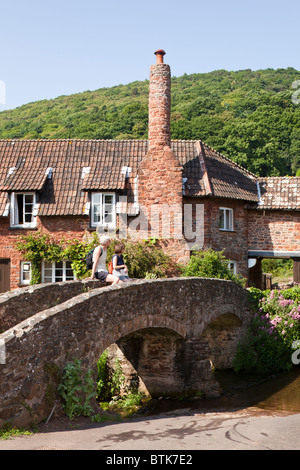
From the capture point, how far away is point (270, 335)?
67.9 ft

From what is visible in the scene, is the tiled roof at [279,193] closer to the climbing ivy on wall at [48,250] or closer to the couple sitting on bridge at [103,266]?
the climbing ivy on wall at [48,250]

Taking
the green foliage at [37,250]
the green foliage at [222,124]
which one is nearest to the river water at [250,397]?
the green foliage at [37,250]

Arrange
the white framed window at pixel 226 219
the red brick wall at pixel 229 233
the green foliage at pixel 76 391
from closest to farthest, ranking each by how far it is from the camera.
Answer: the green foliage at pixel 76 391
the red brick wall at pixel 229 233
the white framed window at pixel 226 219

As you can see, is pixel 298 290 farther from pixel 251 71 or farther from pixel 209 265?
pixel 251 71

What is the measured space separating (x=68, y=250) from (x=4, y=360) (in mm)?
13871

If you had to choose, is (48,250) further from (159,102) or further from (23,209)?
(159,102)

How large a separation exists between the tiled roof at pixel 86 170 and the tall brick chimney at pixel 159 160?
2.44ft

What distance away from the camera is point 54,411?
9711mm

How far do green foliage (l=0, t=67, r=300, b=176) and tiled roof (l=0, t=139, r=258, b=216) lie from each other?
21.1 metres

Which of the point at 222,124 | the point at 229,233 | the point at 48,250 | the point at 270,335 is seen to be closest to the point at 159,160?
the point at 229,233

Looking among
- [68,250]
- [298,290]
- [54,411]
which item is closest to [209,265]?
[298,290]

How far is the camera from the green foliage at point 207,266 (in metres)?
21.0

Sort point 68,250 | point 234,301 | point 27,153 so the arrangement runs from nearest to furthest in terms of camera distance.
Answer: point 234,301, point 68,250, point 27,153

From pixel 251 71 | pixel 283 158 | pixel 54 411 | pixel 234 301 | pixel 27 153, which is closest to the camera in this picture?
pixel 54 411
